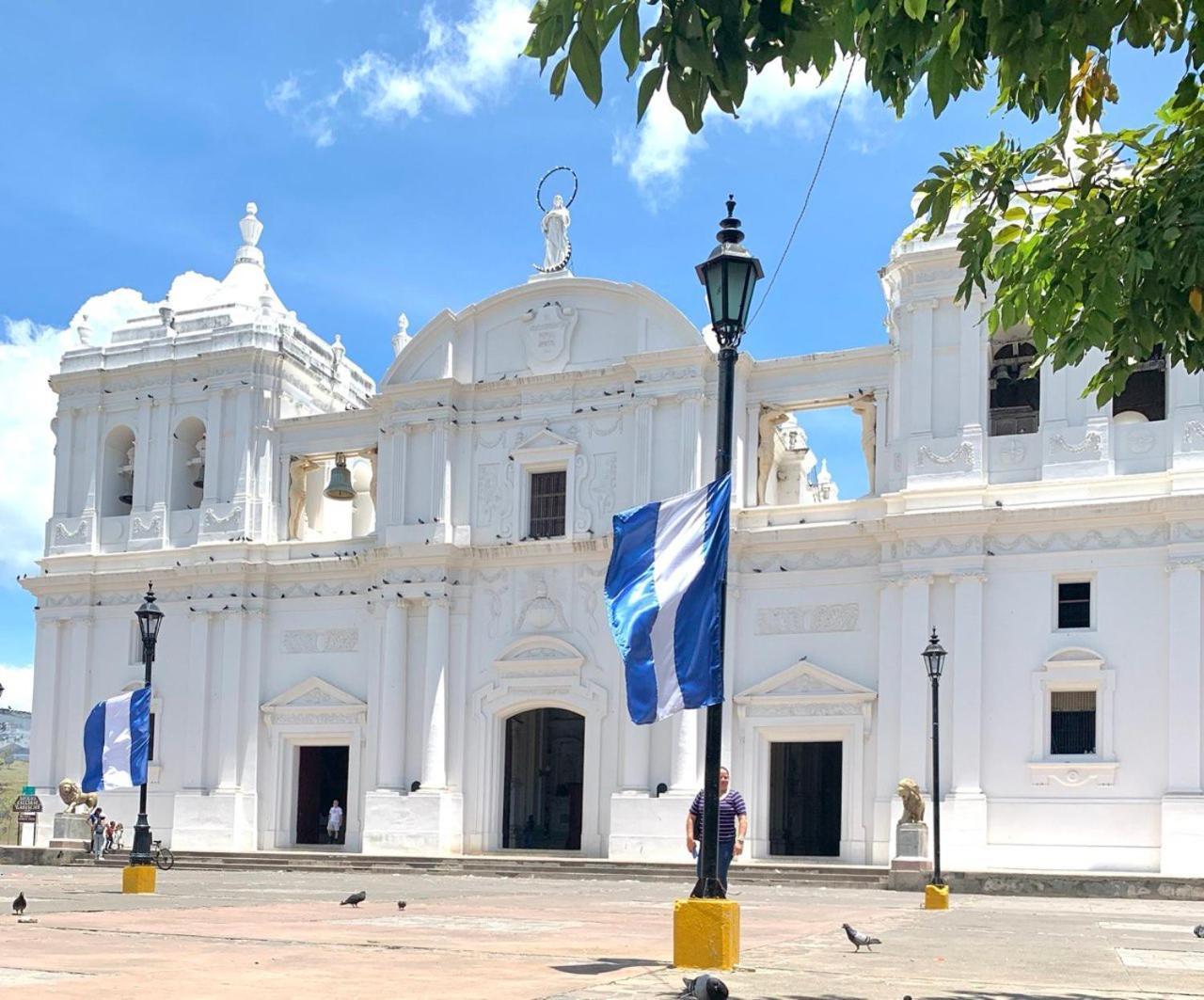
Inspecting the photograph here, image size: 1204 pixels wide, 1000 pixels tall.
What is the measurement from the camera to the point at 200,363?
39.5 metres

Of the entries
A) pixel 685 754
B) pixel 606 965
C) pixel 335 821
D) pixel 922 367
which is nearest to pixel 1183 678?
pixel 922 367

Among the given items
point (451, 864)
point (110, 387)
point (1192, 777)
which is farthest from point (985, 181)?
point (110, 387)

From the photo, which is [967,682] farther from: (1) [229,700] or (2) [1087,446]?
(1) [229,700]

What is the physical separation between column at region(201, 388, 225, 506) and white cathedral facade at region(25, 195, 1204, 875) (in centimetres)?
7

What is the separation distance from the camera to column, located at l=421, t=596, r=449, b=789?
3500 cm

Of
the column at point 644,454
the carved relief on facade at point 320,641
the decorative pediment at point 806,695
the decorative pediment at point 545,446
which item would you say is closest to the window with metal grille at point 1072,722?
the decorative pediment at point 806,695

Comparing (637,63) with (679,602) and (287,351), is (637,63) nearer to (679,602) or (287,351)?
(679,602)

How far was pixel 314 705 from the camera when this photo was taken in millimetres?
37125

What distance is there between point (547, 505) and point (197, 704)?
9.62 m

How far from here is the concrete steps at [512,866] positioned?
29.7m

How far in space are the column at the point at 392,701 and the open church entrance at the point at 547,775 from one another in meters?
2.55

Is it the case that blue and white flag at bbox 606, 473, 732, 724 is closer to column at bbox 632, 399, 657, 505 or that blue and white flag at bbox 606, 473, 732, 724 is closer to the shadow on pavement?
the shadow on pavement

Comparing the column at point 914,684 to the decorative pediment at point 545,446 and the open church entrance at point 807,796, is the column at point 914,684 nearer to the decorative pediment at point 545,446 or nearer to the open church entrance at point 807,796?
the open church entrance at point 807,796

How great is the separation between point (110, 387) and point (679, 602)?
105 ft
